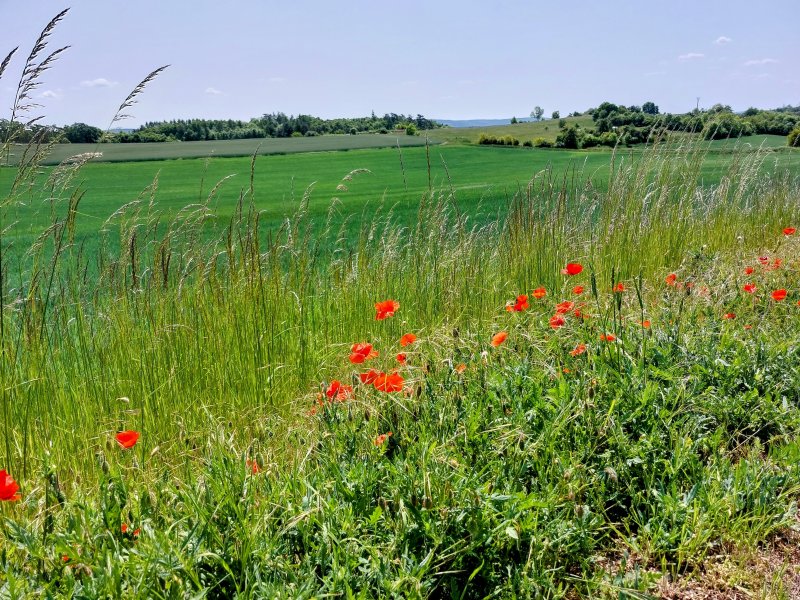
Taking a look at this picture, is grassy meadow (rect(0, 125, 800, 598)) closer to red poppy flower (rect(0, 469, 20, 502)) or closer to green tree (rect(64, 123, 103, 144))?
red poppy flower (rect(0, 469, 20, 502))

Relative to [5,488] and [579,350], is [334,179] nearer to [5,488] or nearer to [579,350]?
[579,350]

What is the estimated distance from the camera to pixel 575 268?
3312 mm

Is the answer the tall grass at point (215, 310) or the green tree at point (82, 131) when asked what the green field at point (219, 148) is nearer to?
the green tree at point (82, 131)

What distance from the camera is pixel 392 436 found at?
2490 mm

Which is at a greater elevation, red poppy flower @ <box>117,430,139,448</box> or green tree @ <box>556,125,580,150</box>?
green tree @ <box>556,125,580,150</box>

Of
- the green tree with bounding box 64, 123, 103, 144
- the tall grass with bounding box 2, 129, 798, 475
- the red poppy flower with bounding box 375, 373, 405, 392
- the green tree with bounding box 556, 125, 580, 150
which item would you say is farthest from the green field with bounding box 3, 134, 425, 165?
the red poppy flower with bounding box 375, 373, 405, 392

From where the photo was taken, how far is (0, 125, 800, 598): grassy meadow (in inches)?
74.9

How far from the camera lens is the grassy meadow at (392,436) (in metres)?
1.90

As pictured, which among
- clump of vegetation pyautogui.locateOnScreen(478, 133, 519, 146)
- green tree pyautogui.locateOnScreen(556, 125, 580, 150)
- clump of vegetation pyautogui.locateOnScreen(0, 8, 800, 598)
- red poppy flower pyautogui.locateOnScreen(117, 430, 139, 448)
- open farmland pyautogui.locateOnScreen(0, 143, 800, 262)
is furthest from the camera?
clump of vegetation pyautogui.locateOnScreen(478, 133, 519, 146)

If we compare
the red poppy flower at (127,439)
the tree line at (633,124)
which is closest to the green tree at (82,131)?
the red poppy flower at (127,439)

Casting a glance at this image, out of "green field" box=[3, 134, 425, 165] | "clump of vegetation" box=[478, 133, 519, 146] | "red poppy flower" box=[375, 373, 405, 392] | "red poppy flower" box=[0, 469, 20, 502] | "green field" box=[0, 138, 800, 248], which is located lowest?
"red poppy flower" box=[0, 469, 20, 502]

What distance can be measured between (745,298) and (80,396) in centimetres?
408

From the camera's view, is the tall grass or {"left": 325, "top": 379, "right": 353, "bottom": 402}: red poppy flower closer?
{"left": 325, "top": 379, "right": 353, "bottom": 402}: red poppy flower

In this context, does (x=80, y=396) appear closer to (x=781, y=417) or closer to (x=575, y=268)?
(x=575, y=268)
